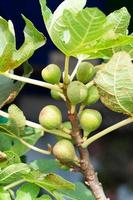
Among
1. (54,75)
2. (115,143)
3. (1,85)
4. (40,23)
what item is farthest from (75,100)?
(115,143)

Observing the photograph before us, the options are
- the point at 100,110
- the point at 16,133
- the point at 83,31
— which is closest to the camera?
the point at 83,31

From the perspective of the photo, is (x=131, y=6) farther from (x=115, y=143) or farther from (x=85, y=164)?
(x=85, y=164)

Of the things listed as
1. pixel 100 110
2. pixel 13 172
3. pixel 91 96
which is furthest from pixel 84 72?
pixel 100 110

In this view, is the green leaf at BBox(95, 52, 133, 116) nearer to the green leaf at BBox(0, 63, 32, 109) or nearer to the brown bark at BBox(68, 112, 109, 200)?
the brown bark at BBox(68, 112, 109, 200)

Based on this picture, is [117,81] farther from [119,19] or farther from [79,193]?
[79,193]

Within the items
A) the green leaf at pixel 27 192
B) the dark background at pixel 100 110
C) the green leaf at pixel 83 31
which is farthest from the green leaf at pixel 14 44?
the dark background at pixel 100 110

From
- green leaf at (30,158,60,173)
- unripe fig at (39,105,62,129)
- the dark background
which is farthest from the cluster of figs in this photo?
the dark background
